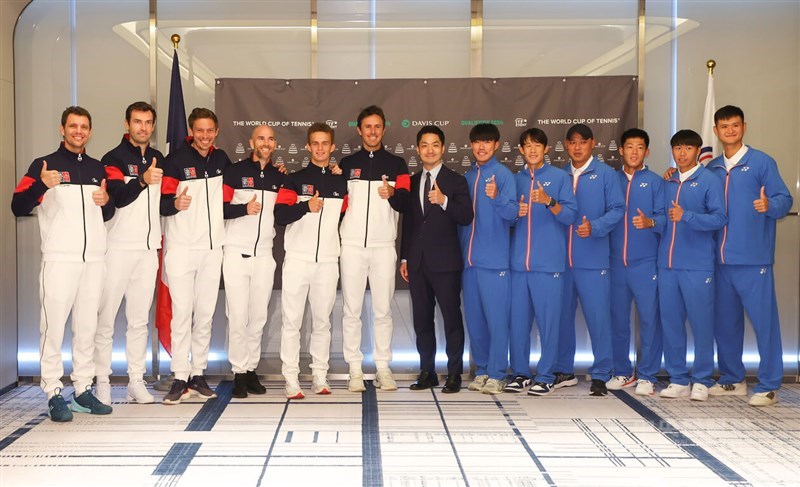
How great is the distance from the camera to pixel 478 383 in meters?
5.28

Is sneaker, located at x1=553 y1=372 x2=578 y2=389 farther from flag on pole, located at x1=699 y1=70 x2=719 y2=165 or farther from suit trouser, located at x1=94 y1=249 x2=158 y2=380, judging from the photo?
suit trouser, located at x1=94 y1=249 x2=158 y2=380

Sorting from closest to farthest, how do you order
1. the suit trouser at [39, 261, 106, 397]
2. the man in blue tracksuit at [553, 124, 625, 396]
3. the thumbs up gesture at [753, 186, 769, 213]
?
the suit trouser at [39, 261, 106, 397] → the thumbs up gesture at [753, 186, 769, 213] → the man in blue tracksuit at [553, 124, 625, 396]

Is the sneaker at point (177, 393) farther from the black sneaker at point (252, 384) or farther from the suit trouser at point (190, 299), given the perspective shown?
the black sneaker at point (252, 384)

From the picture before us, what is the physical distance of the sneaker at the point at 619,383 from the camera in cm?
533

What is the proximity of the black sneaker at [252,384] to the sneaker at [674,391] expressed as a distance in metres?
2.63

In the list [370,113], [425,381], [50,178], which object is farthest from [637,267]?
[50,178]

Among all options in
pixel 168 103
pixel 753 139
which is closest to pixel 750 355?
pixel 753 139

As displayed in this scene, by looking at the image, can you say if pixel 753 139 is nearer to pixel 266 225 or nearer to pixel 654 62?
pixel 654 62

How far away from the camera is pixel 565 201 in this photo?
505 cm

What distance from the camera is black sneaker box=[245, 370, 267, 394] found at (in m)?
5.16

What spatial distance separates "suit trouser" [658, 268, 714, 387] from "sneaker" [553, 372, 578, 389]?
63 centimetres

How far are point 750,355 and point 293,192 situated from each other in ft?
11.7

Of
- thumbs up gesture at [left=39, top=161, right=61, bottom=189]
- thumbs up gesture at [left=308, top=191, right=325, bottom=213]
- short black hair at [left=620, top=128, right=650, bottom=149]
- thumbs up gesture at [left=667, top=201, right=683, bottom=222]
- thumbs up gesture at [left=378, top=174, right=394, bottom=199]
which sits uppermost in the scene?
short black hair at [left=620, top=128, right=650, bottom=149]

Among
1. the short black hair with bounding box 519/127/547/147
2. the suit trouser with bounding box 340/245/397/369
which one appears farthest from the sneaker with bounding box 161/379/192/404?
the short black hair with bounding box 519/127/547/147
